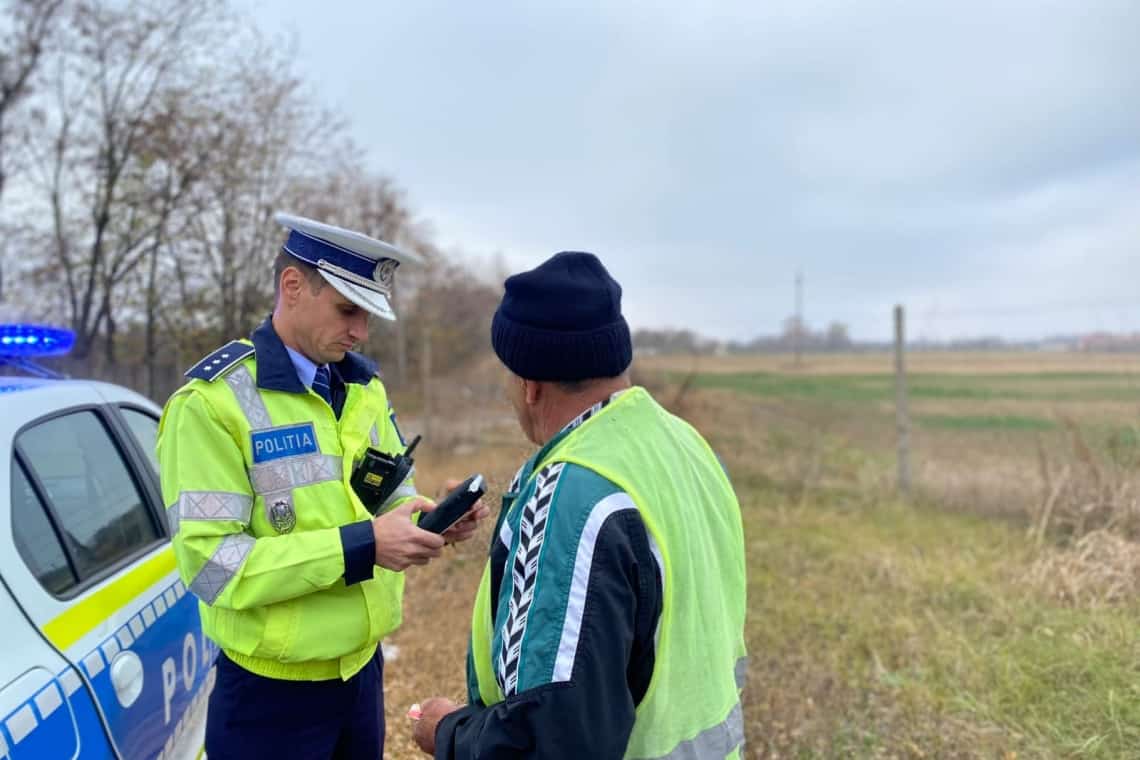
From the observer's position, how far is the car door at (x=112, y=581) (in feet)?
5.17

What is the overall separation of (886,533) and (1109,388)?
8.44 feet

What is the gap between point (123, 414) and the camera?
2.47 m

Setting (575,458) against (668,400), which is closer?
(575,458)

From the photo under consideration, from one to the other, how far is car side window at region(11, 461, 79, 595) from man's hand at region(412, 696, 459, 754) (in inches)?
36.3

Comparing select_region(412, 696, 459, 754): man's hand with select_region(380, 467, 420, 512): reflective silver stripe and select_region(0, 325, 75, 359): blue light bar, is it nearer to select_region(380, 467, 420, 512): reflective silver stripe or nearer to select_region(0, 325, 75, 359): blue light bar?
select_region(380, 467, 420, 512): reflective silver stripe

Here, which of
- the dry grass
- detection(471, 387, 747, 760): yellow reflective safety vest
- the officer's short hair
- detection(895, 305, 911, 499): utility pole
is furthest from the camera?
detection(895, 305, 911, 499): utility pole

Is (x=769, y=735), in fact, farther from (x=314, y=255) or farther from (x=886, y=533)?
(x=886, y=533)

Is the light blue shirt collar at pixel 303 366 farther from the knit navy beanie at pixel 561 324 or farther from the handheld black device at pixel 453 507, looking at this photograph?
the knit navy beanie at pixel 561 324

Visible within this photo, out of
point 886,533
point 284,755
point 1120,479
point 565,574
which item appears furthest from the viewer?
point 886,533

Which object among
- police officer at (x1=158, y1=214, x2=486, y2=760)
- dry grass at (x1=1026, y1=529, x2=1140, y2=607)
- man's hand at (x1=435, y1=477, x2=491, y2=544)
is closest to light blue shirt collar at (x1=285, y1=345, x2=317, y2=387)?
police officer at (x1=158, y1=214, x2=486, y2=760)

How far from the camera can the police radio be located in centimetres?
180

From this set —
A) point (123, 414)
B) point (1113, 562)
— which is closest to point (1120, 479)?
point (1113, 562)

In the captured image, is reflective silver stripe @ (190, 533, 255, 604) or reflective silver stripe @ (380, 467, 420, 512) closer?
reflective silver stripe @ (190, 533, 255, 604)

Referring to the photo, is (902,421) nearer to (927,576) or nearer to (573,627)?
(927,576)
